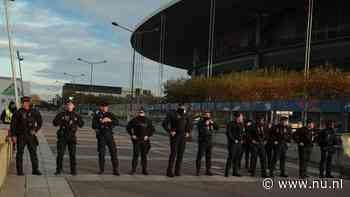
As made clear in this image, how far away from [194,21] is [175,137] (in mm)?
63118

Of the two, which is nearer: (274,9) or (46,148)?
(46,148)

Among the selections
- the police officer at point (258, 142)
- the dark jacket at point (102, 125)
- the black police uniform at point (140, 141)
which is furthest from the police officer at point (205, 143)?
the dark jacket at point (102, 125)

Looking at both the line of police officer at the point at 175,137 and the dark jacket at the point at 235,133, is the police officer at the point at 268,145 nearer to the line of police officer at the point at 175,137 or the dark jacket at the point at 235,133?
the line of police officer at the point at 175,137

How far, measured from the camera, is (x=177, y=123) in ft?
44.6

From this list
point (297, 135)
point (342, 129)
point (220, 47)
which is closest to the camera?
point (297, 135)

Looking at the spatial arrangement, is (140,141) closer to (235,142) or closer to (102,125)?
(102,125)

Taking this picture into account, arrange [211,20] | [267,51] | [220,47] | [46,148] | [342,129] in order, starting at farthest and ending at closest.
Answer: [220,47]
[211,20]
[267,51]
[342,129]
[46,148]

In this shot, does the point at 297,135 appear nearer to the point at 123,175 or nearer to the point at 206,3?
the point at 123,175

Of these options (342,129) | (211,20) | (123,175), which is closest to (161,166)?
(123,175)

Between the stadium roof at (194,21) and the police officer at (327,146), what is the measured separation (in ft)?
155

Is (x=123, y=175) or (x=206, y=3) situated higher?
(x=206, y=3)

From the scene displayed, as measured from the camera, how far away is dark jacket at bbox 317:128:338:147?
1579 cm

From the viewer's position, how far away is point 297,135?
1548 centimetres

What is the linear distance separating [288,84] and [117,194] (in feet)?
106
